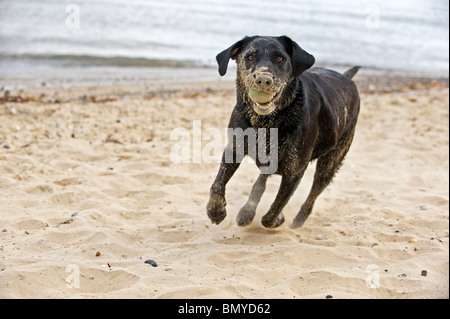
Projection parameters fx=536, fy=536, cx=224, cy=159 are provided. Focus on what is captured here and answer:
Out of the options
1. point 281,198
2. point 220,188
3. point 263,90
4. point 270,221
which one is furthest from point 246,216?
point 263,90

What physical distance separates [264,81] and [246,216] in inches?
64.0

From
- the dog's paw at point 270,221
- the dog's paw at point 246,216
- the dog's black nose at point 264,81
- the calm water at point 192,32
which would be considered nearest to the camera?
the dog's black nose at point 264,81

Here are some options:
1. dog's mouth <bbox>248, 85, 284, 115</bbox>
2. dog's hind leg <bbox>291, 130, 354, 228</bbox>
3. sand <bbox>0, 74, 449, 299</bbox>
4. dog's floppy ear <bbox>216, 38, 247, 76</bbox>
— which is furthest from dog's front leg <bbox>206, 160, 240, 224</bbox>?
dog's hind leg <bbox>291, 130, 354, 228</bbox>

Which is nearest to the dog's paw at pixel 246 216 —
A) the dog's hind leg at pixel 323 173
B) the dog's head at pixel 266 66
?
the dog's hind leg at pixel 323 173

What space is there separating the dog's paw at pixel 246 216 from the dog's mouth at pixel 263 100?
1.24 meters

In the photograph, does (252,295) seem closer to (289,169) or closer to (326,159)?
(289,169)

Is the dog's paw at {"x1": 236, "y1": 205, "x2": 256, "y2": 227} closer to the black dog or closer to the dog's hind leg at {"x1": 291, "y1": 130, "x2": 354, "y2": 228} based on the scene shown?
the black dog

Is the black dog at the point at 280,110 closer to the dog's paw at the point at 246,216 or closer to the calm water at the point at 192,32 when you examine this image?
the dog's paw at the point at 246,216

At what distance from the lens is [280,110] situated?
14.9 ft

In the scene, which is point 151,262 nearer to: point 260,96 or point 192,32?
point 260,96

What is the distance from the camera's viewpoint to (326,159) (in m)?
5.61

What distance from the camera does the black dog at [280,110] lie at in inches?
170

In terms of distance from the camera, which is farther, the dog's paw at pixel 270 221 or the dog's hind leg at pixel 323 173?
the dog's hind leg at pixel 323 173

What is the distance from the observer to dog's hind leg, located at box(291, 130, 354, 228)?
5570mm
